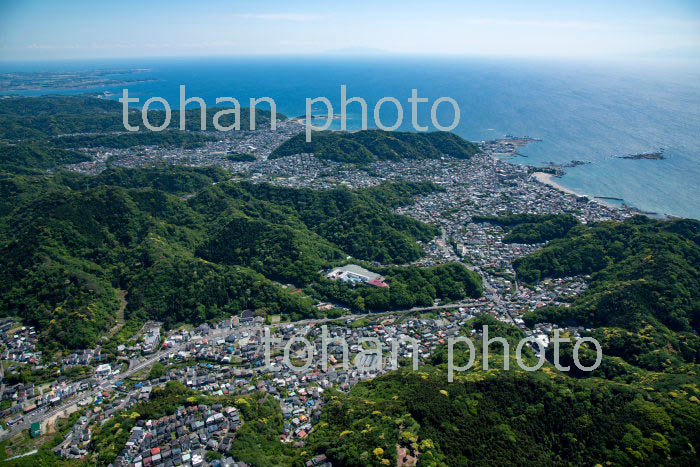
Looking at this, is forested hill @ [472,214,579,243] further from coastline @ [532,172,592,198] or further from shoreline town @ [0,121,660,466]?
coastline @ [532,172,592,198]

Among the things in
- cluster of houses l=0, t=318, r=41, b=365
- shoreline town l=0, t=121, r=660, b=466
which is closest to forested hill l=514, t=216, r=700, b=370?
shoreline town l=0, t=121, r=660, b=466

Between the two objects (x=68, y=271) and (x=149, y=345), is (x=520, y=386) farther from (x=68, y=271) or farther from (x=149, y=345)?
(x=68, y=271)

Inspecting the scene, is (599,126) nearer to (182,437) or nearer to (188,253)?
(188,253)

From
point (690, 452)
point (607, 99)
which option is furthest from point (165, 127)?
point (607, 99)

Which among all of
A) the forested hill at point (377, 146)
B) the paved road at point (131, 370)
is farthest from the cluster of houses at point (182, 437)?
the forested hill at point (377, 146)

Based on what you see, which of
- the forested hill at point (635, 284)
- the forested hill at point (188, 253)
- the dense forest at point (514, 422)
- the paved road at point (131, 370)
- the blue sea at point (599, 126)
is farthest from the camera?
the blue sea at point (599, 126)

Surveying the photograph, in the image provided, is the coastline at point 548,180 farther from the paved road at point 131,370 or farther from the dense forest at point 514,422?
the dense forest at point 514,422
